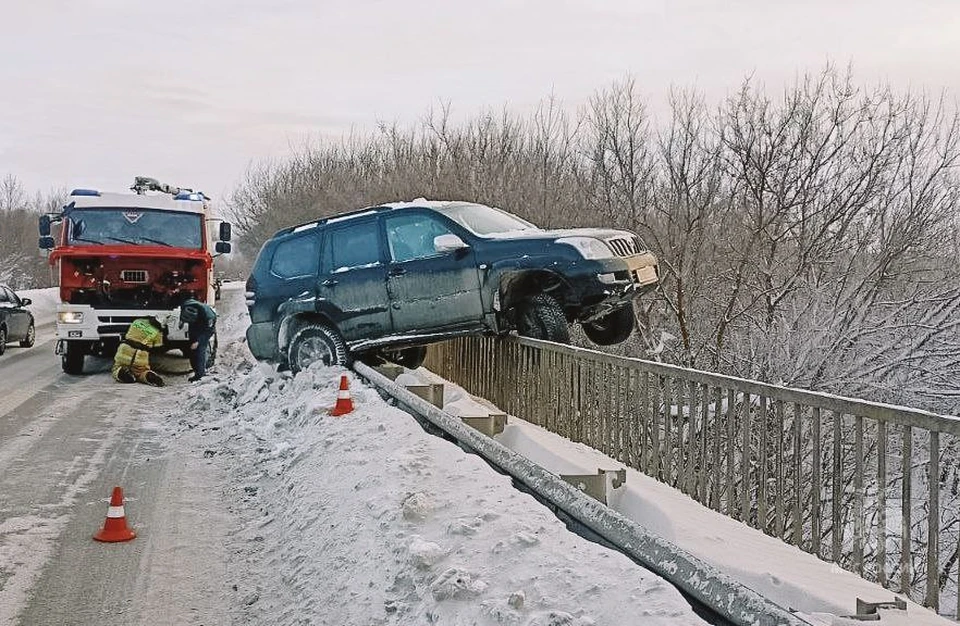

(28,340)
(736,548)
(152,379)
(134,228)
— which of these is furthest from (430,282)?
(28,340)

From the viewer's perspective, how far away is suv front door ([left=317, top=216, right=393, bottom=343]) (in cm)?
1000

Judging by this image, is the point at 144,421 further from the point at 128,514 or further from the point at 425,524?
the point at 425,524

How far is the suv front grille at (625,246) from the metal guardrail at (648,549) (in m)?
3.51

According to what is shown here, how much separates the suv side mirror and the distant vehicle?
13.5 meters

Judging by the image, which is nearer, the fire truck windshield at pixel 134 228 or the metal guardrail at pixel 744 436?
A: the metal guardrail at pixel 744 436

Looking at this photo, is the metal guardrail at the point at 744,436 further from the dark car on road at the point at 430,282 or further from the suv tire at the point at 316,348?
the suv tire at the point at 316,348

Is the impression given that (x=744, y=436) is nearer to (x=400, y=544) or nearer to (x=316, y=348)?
(x=400, y=544)

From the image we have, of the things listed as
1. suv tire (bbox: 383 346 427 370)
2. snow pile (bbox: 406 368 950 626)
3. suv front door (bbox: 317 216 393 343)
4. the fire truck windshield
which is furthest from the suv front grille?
the fire truck windshield

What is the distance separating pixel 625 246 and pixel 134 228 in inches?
381

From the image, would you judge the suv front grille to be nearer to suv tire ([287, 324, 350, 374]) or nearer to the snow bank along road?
the snow bank along road

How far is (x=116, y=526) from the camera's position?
5.88 meters

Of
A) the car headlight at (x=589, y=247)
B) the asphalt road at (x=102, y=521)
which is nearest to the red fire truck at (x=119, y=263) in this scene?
the asphalt road at (x=102, y=521)

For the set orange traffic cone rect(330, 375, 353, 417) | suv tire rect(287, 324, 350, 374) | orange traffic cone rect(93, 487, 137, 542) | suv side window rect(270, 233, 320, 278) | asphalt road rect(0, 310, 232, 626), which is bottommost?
asphalt road rect(0, 310, 232, 626)

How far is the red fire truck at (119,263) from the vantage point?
14586mm
